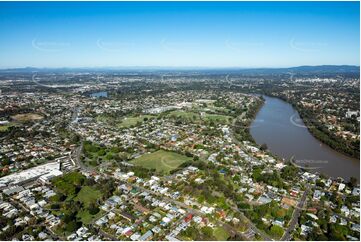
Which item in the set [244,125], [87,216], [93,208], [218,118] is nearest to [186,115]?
[218,118]

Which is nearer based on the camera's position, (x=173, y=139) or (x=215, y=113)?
(x=173, y=139)

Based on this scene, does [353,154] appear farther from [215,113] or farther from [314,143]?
[215,113]

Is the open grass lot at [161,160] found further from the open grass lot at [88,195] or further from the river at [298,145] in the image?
the river at [298,145]

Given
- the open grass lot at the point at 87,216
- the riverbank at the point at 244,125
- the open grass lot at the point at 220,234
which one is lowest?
the open grass lot at the point at 87,216

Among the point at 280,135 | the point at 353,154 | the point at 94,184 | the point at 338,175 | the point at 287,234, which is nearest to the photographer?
the point at 287,234

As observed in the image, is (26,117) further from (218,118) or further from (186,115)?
(218,118)

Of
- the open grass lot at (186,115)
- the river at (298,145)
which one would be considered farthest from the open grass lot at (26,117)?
the river at (298,145)

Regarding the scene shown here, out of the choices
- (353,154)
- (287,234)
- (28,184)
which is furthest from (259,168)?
(28,184)
